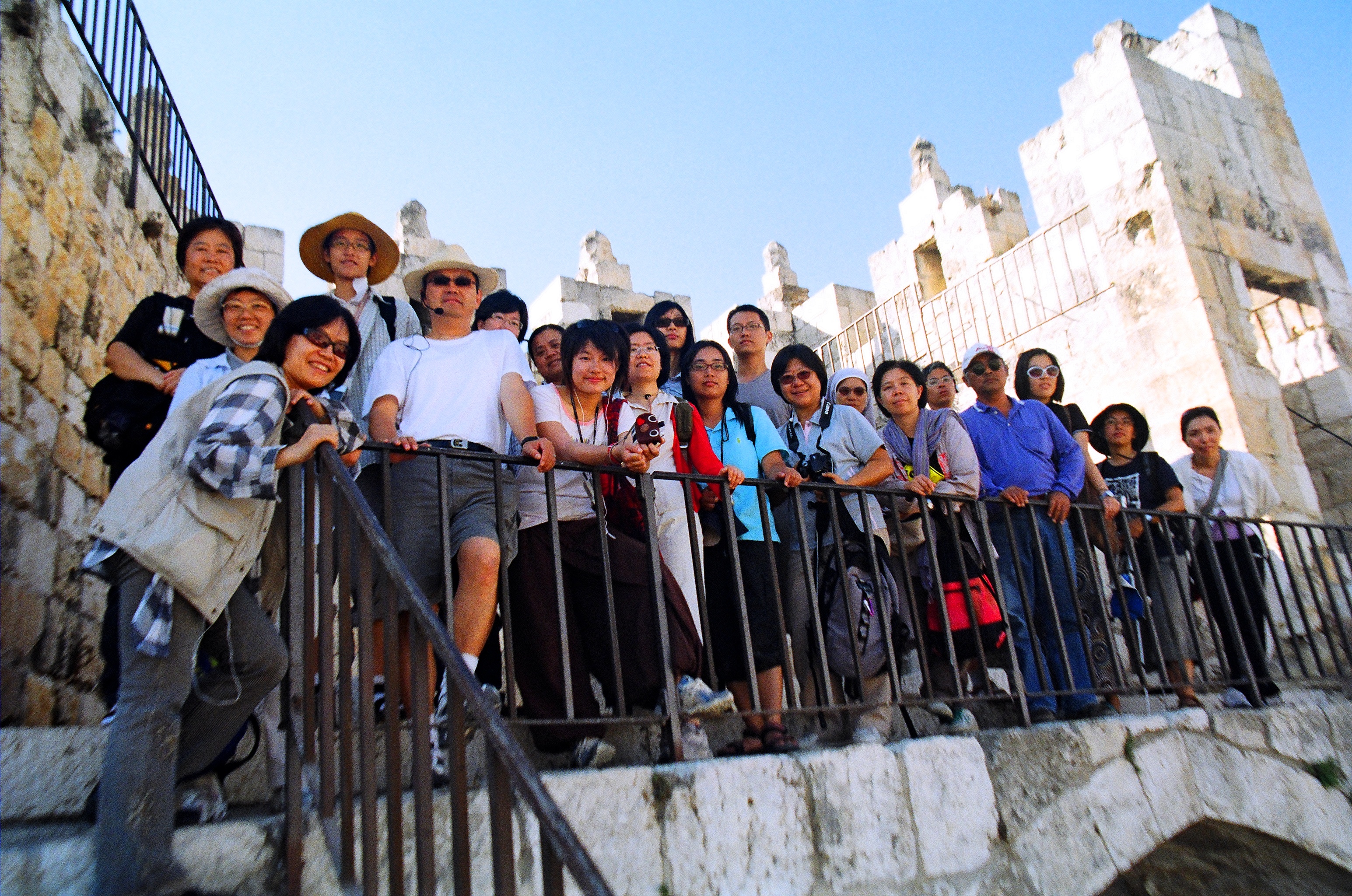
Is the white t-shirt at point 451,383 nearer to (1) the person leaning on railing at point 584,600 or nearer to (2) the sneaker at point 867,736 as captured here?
(1) the person leaning on railing at point 584,600

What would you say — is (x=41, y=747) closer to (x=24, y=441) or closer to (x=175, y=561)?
(x=175, y=561)

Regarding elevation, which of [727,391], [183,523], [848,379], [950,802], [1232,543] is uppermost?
[848,379]

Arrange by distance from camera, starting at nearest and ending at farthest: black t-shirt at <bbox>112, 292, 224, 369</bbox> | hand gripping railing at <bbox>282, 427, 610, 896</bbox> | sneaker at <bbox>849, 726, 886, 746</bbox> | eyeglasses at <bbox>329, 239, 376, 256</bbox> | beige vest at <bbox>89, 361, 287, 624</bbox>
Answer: hand gripping railing at <bbox>282, 427, 610, 896</bbox> < beige vest at <bbox>89, 361, 287, 624</bbox> < black t-shirt at <bbox>112, 292, 224, 369</bbox> < sneaker at <bbox>849, 726, 886, 746</bbox> < eyeglasses at <bbox>329, 239, 376, 256</bbox>

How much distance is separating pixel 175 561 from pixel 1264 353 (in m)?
8.93

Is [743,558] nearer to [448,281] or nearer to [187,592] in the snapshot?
[448,281]

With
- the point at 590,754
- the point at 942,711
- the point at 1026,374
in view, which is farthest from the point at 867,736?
the point at 1026,374

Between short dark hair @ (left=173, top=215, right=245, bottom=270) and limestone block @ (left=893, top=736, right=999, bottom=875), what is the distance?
3071 mm

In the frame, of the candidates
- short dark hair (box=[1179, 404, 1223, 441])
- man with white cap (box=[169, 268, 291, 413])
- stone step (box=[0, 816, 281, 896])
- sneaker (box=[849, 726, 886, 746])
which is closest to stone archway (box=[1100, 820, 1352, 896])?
sneaker (box=[849, 726, 886, 746])

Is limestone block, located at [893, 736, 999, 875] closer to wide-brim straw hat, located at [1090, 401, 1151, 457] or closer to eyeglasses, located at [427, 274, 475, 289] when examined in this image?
eyeglasses, located at [427, 274, 475, 289]

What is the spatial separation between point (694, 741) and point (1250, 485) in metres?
4.32

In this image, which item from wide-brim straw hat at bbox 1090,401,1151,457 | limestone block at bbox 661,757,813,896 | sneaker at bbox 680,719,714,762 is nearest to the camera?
limestone block at bbox 661,757,813,896

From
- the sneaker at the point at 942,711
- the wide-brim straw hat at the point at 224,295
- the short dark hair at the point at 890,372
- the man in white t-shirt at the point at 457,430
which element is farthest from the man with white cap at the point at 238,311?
the sneaker at the point at 942,711

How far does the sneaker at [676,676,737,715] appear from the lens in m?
3.26

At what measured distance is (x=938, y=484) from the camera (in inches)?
172
